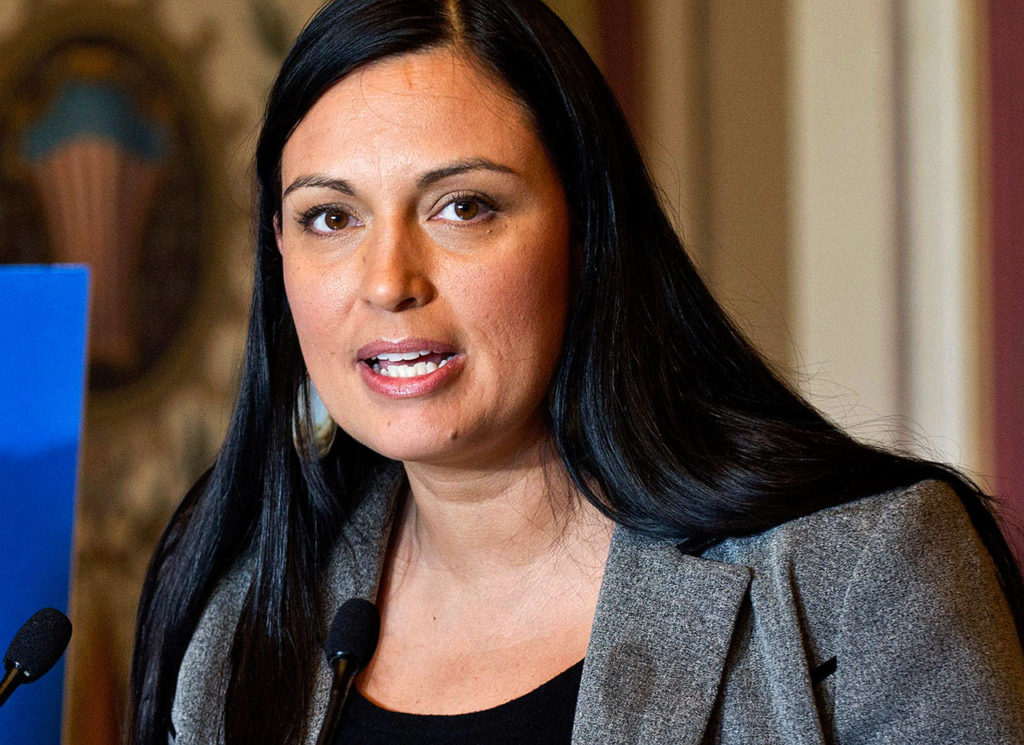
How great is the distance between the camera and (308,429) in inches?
67.4

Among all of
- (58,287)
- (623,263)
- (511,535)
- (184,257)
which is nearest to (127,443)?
(184,257)

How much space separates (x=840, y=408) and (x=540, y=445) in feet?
5.48

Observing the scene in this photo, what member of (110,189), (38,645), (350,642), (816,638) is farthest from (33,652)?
(110,189)

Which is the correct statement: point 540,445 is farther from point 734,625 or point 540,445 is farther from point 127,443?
point 127,443

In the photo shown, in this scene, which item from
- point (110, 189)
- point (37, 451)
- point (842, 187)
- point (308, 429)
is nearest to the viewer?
point (37, 451)

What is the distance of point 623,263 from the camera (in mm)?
1449

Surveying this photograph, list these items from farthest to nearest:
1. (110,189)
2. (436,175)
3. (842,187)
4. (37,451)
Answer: (842,187) → (110,189) → (37,451) → (436,175)

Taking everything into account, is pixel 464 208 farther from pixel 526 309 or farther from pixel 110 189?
pixel 110 189

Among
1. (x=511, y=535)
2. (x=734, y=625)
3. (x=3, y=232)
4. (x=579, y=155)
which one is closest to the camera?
(x=734, y=625)

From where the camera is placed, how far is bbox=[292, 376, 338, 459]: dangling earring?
170cm

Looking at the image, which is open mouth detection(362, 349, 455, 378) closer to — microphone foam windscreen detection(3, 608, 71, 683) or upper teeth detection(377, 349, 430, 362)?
upper teeth detection(377, 349, 430, 362)

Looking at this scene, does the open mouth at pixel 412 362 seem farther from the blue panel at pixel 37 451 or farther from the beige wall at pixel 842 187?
the beige wall at pixel 842 187

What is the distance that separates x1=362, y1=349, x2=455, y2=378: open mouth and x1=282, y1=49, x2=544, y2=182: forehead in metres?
0.21

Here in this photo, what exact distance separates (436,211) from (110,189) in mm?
1662
